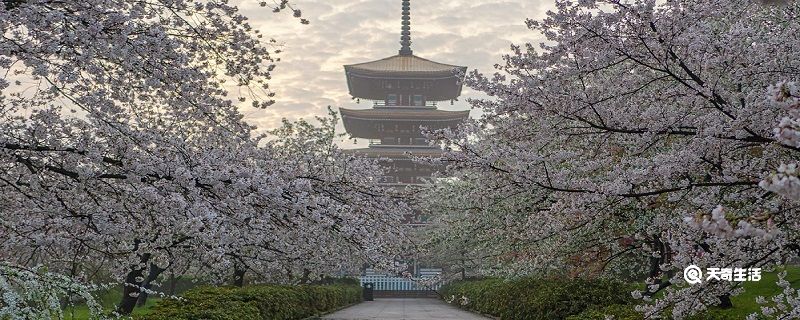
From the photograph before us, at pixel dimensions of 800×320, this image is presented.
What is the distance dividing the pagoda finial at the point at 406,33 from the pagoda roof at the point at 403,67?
2166 mm

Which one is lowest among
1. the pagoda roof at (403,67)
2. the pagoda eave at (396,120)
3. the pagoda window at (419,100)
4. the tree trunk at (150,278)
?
the tree trunk at (150,278)

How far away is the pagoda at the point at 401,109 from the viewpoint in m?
47.4

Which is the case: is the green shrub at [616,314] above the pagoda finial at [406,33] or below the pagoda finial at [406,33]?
below

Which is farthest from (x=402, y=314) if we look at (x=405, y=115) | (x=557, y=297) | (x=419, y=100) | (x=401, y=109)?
(x=419, y=100)

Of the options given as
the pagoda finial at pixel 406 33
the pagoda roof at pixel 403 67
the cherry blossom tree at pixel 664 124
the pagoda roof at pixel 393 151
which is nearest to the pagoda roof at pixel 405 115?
the pagoda roof at pixel 393 151

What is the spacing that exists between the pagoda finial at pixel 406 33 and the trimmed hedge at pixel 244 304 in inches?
1372

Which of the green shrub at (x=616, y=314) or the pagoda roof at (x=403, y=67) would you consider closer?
the green shrub at (x=616, y=314)

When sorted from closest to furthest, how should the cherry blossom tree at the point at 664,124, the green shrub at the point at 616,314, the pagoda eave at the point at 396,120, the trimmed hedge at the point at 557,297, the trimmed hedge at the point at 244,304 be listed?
the cherry blossom tree at the point at 664,124 → the green shrub at the point at 616,314 → the trimmed hedge at the point at 244,304 → the trimmed hedge at the point at 557,297 → the pagoda eave at the point at 396,120

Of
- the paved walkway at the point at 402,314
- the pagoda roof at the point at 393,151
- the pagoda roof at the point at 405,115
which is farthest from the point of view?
the pagoda roof at the point at 405,115

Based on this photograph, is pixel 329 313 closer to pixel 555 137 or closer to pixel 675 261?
pixel 555 137

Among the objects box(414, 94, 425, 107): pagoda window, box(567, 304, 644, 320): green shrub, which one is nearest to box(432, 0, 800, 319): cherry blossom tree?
box(567, 304, 644, 320): green shrub

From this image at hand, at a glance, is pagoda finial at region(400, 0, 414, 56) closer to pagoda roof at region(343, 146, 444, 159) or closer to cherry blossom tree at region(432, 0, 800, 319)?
pagoda roof at region(343, 146, 444, 159)

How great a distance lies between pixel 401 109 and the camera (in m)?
48.9

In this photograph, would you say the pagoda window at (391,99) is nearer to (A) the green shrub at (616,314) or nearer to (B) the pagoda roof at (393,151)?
(B) the pagoda roof at (393,151)
